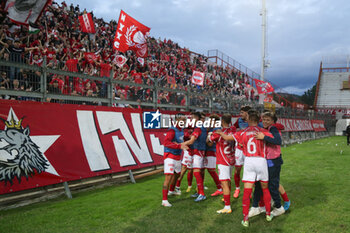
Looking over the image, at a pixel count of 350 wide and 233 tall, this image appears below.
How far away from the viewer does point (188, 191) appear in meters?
7.79

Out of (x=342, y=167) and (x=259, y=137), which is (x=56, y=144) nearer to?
(x=259, y=137)

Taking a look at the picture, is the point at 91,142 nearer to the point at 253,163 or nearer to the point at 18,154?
the point at 18,154

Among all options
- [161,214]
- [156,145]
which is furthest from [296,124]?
[161,214]

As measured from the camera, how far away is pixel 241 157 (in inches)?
299

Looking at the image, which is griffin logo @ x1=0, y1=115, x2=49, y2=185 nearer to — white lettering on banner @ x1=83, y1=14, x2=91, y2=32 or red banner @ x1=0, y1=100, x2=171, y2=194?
red banner @ x1=0, y1=100, x2=171, y2=194

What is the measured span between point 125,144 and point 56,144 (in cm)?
248

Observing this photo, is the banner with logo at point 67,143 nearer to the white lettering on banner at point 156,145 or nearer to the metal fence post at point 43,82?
the white lettering on banner at point 156,145

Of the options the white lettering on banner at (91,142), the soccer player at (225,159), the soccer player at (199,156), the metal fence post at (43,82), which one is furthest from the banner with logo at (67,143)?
the soccer player at (225,159)

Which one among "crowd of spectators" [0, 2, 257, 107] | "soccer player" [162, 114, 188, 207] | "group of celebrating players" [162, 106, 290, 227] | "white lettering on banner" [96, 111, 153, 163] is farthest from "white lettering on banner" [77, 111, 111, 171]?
"soccer player" [162, 114, 188, 207]

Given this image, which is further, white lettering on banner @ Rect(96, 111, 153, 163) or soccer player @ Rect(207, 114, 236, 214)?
white lettering on banner @ Rect(96, 111, 153, 163)

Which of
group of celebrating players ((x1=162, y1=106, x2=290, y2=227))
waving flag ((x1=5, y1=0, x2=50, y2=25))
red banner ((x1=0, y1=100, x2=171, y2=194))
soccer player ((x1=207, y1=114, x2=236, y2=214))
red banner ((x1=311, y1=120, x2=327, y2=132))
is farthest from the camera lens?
red banner ((x1=311, y1=120, x2=327, y2=132))

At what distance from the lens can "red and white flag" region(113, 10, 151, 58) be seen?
11522 millimetres

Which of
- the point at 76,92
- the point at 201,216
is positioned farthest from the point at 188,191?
the point at 76,92

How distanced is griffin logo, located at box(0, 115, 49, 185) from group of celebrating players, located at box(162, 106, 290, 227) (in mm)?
3194
